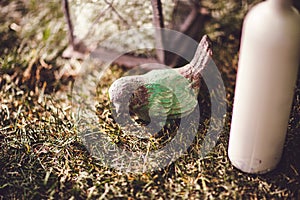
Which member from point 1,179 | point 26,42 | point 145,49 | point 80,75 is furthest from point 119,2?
point 1,179

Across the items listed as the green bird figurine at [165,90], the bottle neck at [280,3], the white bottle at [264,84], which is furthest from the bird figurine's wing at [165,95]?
the bottle neck at [280,3]

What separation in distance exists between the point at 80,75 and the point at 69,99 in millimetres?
115

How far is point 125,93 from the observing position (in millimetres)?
1238

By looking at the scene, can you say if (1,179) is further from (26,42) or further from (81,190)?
(26,42)

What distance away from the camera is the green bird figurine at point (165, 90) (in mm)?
1235

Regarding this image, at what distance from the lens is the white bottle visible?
3.15 ft

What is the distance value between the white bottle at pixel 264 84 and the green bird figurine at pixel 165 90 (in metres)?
0.16

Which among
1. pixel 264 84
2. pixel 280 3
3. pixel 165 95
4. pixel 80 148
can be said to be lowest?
pixel 80 148

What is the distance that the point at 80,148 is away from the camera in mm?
1261

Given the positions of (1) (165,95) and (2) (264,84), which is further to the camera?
(1) (165,95)

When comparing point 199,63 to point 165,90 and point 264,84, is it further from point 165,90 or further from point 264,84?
point 264,84

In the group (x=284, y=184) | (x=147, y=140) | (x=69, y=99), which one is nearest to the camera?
(x=284, y=184)

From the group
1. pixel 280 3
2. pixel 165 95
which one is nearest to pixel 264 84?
pixel 280 3

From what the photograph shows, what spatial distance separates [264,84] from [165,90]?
0.29 metres
